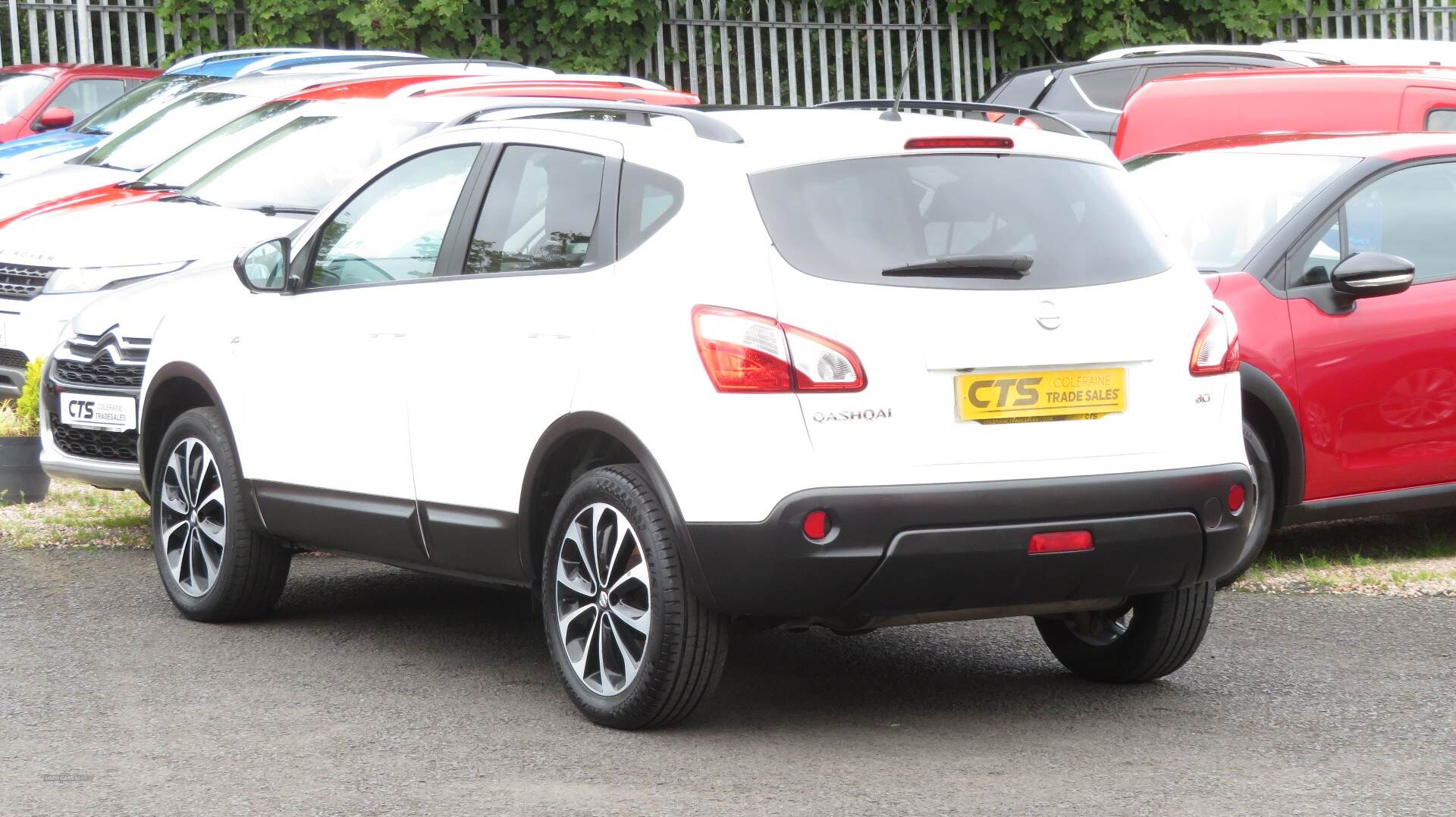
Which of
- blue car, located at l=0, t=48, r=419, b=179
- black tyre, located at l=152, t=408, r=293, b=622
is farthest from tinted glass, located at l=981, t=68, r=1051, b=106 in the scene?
black tyre, located at l=152, t=408, r=293, b=622

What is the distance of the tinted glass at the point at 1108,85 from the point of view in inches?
622

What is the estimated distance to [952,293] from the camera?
490 centimetres

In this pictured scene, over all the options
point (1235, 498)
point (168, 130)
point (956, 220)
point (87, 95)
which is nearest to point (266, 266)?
point (956, 220)

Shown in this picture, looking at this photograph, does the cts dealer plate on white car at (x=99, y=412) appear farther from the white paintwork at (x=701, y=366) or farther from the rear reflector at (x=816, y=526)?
the rear reflector at (x=816, y=526)

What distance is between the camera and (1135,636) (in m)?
5.66

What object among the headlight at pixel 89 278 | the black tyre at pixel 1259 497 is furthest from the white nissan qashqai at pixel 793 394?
the headlight at pixel 89 278

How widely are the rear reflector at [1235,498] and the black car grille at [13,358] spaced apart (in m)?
7.02

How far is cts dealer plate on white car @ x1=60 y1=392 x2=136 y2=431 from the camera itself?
763 centimetres

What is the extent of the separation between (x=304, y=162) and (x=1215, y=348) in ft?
19.5

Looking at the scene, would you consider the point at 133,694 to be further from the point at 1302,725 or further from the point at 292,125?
the point at 292,125

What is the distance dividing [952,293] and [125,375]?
4061mm

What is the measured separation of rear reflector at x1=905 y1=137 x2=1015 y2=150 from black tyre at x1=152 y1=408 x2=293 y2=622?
2765mm

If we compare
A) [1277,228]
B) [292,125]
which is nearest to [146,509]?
[292,125]

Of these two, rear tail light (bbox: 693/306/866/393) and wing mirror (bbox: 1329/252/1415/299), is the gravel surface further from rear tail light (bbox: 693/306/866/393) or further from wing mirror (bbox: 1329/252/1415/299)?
wing mirror (bbox: 1329/252/1415/299)
